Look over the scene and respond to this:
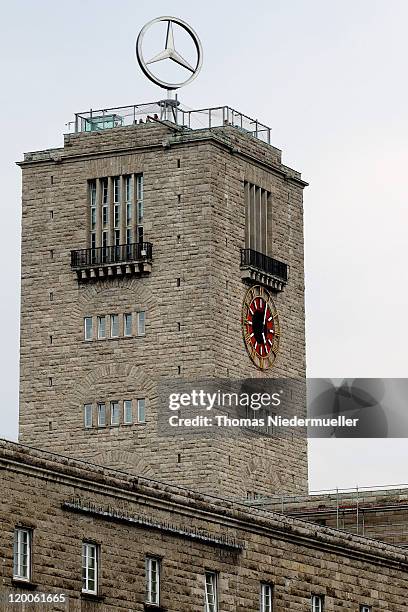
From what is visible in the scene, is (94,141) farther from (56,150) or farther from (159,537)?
(159,537)

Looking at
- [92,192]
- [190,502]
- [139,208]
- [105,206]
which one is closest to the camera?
[190,502]

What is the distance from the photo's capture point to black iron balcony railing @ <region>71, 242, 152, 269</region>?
15425 centimetres

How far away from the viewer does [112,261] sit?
15512 centimetres

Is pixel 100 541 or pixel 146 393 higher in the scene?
pixel 146 393

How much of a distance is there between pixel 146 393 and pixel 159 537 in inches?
1882

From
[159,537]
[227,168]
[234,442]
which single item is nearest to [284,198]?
[227,168]

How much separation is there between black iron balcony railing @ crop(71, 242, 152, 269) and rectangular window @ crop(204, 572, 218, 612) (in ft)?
155

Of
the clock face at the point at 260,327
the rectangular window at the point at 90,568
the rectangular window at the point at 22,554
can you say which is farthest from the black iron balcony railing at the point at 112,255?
the rectangular window at the point at 22,554

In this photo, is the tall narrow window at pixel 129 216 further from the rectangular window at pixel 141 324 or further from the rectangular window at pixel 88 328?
the rectangular window at pixel 88 328

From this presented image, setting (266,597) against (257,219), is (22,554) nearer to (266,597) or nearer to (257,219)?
(266,597)

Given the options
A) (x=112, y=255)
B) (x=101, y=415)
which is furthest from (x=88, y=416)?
(x=112, y=255)

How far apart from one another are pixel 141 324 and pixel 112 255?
431 cm

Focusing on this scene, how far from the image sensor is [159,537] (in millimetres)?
105125

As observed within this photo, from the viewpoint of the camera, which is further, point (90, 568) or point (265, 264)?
point (265, 264)
